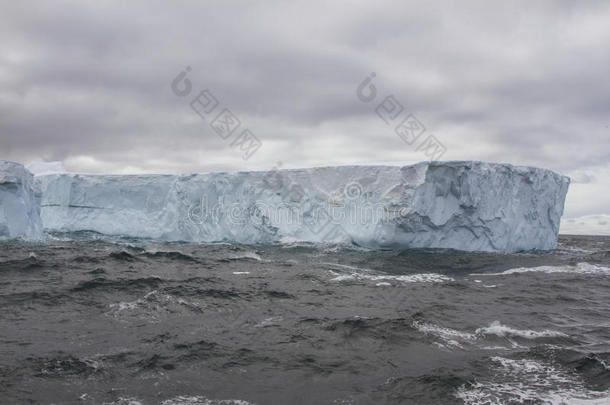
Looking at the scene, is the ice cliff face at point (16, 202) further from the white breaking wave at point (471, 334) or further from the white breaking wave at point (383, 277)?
the white breaking wave at point (471, 334)

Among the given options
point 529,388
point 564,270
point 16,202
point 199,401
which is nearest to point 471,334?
point 529,388

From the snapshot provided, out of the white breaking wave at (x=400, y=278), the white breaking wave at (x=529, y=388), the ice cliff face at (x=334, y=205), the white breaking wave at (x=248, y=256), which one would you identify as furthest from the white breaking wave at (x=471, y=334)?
the ice cliff face at (x=334, y=205)

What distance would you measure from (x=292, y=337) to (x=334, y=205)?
11.2 metres

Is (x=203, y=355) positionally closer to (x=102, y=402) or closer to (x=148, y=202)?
(x=102, y=402)

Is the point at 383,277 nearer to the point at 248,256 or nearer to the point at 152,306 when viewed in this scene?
the point at 248,256

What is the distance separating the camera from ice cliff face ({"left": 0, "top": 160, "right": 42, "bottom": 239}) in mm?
14930

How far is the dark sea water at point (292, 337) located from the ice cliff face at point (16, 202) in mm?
6264

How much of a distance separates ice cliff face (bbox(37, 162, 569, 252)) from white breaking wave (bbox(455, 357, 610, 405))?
10.5 m

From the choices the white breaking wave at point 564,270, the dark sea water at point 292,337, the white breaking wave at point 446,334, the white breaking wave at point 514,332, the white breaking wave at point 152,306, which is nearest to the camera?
the dark sea water at point 292,337

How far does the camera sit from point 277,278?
9.45 m

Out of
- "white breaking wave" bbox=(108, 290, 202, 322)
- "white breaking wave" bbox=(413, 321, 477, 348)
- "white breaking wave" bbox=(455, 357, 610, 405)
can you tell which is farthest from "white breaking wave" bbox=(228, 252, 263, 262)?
"white breaking wave" bbox=(455, 357, 610, 405)

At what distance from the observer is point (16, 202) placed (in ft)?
50.9

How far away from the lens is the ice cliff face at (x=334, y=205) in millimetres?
15188

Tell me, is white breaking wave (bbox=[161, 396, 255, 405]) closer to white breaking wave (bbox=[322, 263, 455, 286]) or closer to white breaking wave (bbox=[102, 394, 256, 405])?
white breaking wave (bbox=[102, 394, 256, 405])
